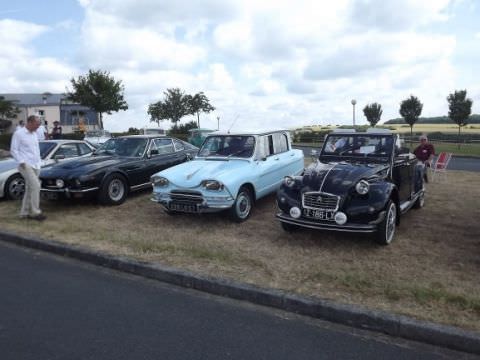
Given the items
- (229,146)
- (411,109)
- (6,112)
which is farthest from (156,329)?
(6,112)

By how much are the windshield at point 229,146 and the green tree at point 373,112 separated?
38.6 m

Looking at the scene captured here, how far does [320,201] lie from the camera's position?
19.4 ft

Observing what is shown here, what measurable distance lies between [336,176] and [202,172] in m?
2.45

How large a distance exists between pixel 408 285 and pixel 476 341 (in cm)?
111

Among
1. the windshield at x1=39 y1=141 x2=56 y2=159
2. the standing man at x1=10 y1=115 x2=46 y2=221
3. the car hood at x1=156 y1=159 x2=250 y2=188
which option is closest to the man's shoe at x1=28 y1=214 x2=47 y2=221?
the standing man at x1=10 y1=115 x2=46 y2=221

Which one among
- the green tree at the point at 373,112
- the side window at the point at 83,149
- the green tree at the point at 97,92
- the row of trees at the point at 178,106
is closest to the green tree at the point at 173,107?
Answer: the row of trees at the point at 178,106

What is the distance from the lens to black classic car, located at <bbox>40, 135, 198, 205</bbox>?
8328 mm

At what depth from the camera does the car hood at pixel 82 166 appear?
27.7 feet

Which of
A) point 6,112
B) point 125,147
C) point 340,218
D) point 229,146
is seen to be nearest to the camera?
point 340,218

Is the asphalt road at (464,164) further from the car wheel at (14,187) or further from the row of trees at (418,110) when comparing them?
the car wheel at (14,187)

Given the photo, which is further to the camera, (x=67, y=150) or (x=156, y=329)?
(x=67, y=150)

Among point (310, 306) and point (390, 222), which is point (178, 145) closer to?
point (390, 222)

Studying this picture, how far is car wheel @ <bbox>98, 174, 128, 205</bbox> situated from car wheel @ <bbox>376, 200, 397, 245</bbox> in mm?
5601

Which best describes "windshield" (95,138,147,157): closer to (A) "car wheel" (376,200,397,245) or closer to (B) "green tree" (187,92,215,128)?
(A) "car wheel" (376,200,397,245)
